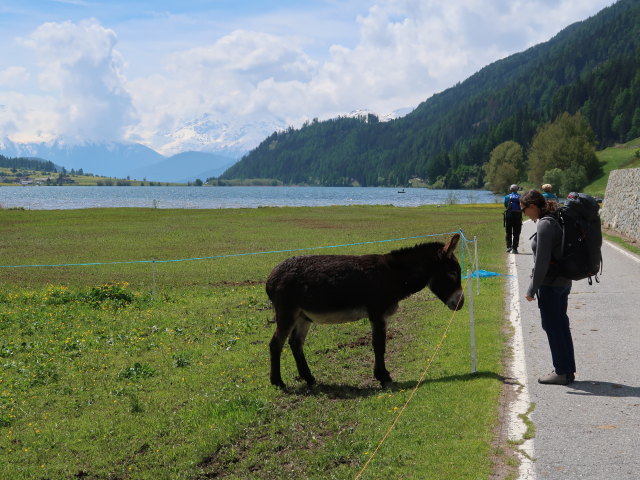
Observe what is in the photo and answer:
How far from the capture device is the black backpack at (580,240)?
24.9 feet

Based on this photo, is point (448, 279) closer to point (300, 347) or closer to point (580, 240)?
point (580, 240)

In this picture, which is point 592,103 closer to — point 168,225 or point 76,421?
point 168,225

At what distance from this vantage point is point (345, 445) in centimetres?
638

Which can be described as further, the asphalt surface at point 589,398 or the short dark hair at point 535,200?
the short dark hair at point 535,200

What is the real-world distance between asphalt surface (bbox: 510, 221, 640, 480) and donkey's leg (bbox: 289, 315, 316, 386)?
10.00ft

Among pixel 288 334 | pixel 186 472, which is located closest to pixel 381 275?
pixel 288 334


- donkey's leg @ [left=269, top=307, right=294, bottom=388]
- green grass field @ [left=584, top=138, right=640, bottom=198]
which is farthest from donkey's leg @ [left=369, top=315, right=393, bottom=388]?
green grass field @ [left=584, top=138, right=640, bottom=198]

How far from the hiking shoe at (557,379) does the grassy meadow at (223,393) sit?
66 centimetres

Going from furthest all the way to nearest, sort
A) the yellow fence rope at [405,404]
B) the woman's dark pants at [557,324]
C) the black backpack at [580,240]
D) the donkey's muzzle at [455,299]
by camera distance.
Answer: the donkey's muzzle at [455,299] < the woman's dark pants at [557,324] < the black backpack at [580,240] < the yellow fence rope at [405,404]

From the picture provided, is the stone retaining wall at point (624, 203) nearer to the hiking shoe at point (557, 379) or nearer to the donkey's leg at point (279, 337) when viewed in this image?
the hiking shoe at point (557, 379)

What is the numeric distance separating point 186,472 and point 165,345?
5917mm

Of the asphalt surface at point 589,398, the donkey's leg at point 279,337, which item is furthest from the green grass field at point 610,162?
the donkey's leg at point 279,337

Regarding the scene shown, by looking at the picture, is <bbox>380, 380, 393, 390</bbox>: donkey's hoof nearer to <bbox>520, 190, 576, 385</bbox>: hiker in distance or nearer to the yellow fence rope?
the yellow fence rope

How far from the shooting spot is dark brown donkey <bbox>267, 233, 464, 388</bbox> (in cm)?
827
